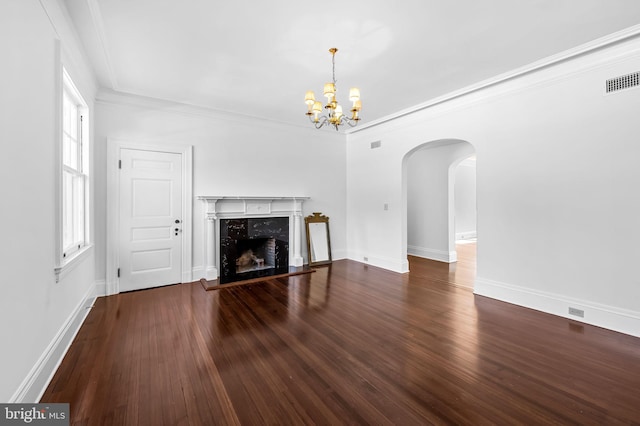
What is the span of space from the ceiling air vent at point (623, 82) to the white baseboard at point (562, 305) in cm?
233

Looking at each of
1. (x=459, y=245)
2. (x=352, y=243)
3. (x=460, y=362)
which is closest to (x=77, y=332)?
(x=460, y=362)

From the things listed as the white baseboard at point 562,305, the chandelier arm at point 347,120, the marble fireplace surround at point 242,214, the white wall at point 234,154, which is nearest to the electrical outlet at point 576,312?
the white baseboard at point 562,305

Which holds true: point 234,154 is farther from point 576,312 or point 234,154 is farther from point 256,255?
point 576,312

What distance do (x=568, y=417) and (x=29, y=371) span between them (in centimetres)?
349

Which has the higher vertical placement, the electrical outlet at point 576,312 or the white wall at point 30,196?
the white wall at point 30,196

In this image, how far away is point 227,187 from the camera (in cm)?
511

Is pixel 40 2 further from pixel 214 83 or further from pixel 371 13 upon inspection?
pixel 371 13

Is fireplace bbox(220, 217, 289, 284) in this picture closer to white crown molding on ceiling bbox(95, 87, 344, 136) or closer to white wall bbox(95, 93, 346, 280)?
white wall bbox(95, 93, 346, 280)

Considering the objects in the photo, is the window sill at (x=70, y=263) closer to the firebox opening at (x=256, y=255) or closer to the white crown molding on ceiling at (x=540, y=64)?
the firebox opening at (x=256, y=255)

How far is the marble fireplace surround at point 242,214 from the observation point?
481 cm

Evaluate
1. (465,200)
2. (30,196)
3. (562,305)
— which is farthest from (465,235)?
(30,196)

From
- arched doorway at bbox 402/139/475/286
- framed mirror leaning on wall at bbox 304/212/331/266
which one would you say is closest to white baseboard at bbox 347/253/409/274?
framed mirror leaning on wall at bbox 304/212/331/266

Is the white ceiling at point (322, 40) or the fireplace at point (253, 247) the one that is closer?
the white ceiling at point (322, 40)

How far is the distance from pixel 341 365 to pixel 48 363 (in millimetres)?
2268
